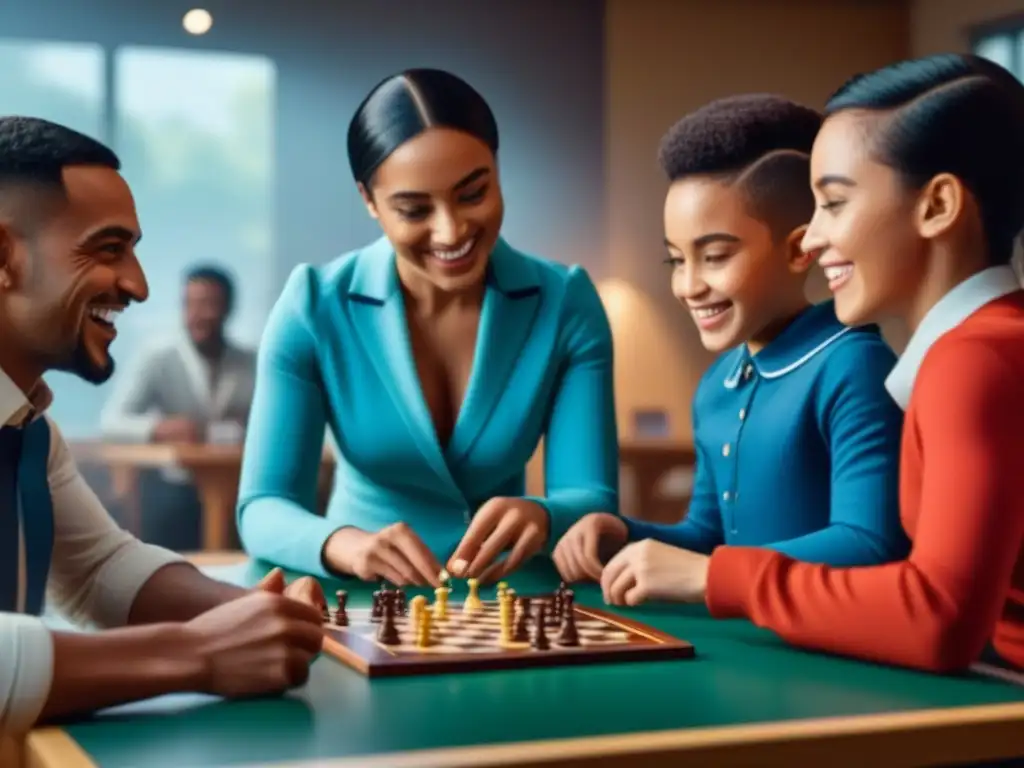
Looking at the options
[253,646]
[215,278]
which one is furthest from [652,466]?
[253,646]

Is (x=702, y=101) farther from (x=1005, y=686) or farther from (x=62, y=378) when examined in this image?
(x=1005, y=686)

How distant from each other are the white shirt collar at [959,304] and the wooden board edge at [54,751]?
0.74m

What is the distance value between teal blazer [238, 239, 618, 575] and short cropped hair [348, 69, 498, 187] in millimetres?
165

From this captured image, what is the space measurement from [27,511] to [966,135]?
926mm

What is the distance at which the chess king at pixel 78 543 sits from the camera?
95 cm

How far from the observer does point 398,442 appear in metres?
1.76

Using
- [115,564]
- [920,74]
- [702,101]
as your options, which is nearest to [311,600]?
[115,564]

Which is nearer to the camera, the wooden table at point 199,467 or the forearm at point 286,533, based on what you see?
the forearm at point 286,533

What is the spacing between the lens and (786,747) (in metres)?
0.90

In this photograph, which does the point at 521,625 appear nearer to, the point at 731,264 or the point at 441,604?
the point at 441,604

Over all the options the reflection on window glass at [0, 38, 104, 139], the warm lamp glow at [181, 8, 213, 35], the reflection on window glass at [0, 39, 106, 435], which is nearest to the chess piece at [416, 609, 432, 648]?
the reflection on window glass at [0, 39, 106, 435]

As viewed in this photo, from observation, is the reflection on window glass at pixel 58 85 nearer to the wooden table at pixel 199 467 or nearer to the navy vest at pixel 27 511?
the wooden table at pixel 199 467

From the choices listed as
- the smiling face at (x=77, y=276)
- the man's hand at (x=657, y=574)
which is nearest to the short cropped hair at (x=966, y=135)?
the man's hand at (x=657, y=574)

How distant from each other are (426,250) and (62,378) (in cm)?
414
